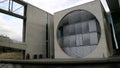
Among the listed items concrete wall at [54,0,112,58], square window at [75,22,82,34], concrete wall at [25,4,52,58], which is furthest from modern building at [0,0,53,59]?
square window at [75,22,82,34]

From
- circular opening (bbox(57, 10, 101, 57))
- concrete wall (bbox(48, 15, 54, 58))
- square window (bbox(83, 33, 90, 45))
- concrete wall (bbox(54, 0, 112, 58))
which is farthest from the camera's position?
concrete wall (bbox(48, 15, 54, 58))

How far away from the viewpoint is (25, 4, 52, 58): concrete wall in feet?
79.7

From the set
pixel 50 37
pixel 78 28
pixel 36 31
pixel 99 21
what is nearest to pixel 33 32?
pixel 36 31

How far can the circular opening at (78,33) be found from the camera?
1933 cm

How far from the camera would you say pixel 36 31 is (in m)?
26.5

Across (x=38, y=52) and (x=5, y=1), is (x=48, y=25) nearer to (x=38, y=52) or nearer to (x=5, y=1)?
(x=38, y=52)

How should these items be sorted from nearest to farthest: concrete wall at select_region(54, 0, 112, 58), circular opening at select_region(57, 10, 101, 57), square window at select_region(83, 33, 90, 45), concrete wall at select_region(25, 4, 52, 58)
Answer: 1. concrete wall at select_region(54, 0, 112, 58)
2. circular opening at select_region(57, 10, 101, 57)
3. square window at select_region(83, 33, 90, 45)
4. concrete wall at select_region(25, 4, 52, 58)

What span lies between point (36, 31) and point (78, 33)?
31.6ft

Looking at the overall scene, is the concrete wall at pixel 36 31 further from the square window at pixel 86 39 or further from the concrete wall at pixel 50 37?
the square window at pixel 86 39

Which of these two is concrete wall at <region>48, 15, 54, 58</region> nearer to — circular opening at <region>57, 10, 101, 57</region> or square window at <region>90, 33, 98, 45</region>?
circular opening at <region>57, 10, 101, 57</region>

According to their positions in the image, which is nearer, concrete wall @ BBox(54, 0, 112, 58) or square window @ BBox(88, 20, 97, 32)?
concrete wall @ BBox(54, 0, 112, 58)

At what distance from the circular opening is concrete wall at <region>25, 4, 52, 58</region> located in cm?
491

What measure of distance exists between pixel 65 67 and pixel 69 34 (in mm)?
19908

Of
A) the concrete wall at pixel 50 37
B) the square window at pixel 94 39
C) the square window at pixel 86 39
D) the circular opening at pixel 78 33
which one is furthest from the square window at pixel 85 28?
the concrete wall at pixel 50 37
